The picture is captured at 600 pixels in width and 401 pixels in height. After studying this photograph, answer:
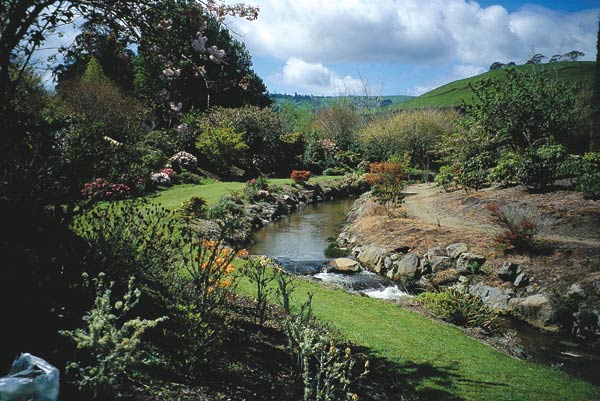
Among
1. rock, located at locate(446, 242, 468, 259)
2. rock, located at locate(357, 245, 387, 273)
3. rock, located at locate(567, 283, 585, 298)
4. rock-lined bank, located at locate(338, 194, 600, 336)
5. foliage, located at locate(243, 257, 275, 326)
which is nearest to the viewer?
foliage, located at locate(243, 257, 275, 326)

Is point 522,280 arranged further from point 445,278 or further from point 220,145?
point 220,145

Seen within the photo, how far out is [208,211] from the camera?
61.6 feet

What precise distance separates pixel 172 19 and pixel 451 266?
1102 cm

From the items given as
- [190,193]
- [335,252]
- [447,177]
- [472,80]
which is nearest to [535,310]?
[335,252]

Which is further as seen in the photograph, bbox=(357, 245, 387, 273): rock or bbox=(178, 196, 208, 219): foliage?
bbox=(178, 196, 208, 219): foliage

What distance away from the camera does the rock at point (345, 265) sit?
14359 millimetres

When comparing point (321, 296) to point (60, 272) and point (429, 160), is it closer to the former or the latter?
point (60, 272)

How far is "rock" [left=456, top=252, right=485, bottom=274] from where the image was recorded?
40.9ft

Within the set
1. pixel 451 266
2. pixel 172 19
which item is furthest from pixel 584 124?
pixel 172 19

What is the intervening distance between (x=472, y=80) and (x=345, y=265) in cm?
9957

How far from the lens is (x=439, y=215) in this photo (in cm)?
Result: 1862

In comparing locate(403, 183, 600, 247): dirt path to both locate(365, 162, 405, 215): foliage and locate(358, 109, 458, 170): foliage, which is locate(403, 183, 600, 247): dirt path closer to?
locate(365, 162, 405, 215): foliage

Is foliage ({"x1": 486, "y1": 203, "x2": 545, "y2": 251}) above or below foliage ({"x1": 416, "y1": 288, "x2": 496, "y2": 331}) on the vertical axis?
above

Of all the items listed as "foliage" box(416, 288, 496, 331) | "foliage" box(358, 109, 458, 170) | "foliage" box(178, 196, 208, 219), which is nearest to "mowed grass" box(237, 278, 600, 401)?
"foliage" box(416, 288, 496, 331)
